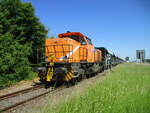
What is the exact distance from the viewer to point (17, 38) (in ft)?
54.5

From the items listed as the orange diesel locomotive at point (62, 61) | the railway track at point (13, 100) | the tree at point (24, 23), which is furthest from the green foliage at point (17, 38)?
the railway track at point (13, 100)

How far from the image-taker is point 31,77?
14812 mm

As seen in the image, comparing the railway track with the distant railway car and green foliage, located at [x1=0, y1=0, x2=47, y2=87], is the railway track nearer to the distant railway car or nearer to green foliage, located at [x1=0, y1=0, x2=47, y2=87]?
the distant railway car

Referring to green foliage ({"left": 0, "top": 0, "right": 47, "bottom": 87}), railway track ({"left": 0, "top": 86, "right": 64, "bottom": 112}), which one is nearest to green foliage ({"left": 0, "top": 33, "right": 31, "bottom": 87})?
green foliage ({"left": 0, "top": 0, "right": 47, "bottom": 87})

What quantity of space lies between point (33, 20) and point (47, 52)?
11.3 metres

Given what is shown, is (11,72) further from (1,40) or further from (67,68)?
(67,68)

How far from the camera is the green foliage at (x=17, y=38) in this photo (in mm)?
11552

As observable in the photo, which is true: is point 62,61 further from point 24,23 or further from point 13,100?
point 24,23

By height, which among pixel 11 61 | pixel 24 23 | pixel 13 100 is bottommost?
pixel 13 100

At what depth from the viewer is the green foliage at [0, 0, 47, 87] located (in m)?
11.6

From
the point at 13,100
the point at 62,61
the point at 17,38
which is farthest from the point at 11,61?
the point at 17,38

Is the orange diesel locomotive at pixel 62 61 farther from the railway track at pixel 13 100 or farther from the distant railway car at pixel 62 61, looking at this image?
the railway track at pixel 13 100

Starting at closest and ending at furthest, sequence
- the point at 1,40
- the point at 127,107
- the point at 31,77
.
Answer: the point at 127,107, the point at 1,40, the point at 31,77

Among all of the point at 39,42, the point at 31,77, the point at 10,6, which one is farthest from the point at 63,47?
the point at 10,6
